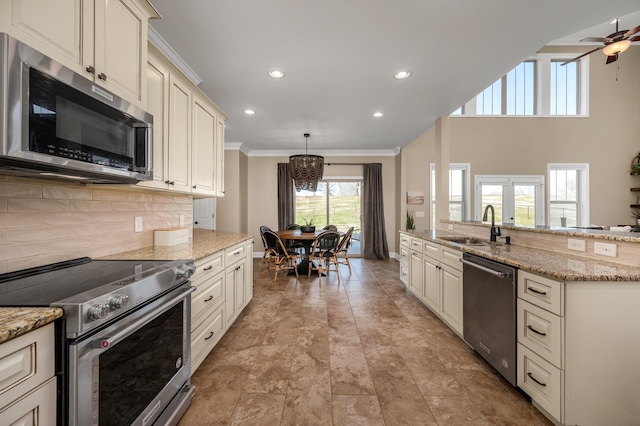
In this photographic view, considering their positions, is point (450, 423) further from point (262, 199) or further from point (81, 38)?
point (262, 199)

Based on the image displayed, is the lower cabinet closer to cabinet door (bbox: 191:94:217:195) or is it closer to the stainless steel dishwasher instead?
cabinet door (bbox: 191:94:217:195)

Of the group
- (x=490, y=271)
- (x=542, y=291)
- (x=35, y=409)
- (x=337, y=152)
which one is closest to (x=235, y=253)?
(x=35, y=409)

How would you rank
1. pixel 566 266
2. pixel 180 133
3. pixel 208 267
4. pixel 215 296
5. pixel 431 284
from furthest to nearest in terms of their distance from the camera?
pixel 431 284, pixel 180 133, pixel 215 296, pixel 208 267, pixel 566 266

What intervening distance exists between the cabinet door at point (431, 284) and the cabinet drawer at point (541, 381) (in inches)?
44.4

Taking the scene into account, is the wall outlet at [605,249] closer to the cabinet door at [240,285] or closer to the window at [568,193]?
the cabinet door at [240,285]

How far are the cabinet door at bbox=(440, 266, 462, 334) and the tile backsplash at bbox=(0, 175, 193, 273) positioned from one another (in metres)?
2.77

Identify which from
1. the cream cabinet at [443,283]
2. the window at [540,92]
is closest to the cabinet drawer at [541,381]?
the cream cabinet at [443,283]

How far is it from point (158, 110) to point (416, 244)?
3.09 m

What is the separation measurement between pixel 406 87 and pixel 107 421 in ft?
11.9

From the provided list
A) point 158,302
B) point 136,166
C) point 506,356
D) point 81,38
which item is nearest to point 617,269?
point 506,356

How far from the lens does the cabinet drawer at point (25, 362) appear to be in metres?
0.70

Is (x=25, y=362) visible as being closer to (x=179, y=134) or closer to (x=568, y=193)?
(x=179, y=134)

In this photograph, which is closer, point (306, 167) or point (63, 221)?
point (63, 221)

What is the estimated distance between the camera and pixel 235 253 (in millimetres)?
2670
